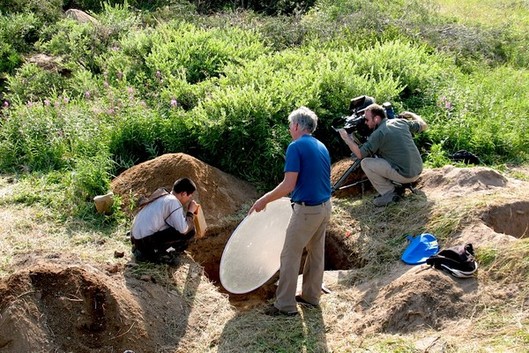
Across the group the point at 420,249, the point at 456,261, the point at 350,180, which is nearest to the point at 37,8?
the point at 350,180

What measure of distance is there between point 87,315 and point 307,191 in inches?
86.0

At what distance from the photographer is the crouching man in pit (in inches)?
266

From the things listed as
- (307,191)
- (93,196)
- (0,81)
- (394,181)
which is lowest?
(0,81)

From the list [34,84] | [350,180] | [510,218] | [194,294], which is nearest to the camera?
[194,294]

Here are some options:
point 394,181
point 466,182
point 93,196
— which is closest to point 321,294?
point 394,181

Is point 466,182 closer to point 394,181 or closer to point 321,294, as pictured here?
point 394,181

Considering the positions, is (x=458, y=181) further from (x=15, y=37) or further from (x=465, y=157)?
(x=15, y=37)

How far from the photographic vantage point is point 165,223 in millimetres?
6781

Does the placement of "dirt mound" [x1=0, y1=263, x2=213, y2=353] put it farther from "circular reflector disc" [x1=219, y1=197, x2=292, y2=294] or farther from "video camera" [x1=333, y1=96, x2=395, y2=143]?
"video camera" [x1=333, y1=96, x2=395, y2=143]

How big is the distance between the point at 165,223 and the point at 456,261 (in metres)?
2.82

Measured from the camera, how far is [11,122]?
10102 millimetres

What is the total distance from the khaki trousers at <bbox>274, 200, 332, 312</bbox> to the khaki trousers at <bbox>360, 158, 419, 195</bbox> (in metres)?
1.95

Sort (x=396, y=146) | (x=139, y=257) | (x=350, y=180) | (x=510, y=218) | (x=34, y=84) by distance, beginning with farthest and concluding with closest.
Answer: (x=34, y=84), (x=350, y=180), (x=396, y=146), (x=510, y=218), (x=139, y=257)

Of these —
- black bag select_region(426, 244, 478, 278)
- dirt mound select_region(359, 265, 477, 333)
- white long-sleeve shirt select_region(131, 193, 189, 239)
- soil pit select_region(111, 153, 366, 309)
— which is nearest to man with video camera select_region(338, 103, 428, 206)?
soil pit select_region(111, 153, 366, 309)
